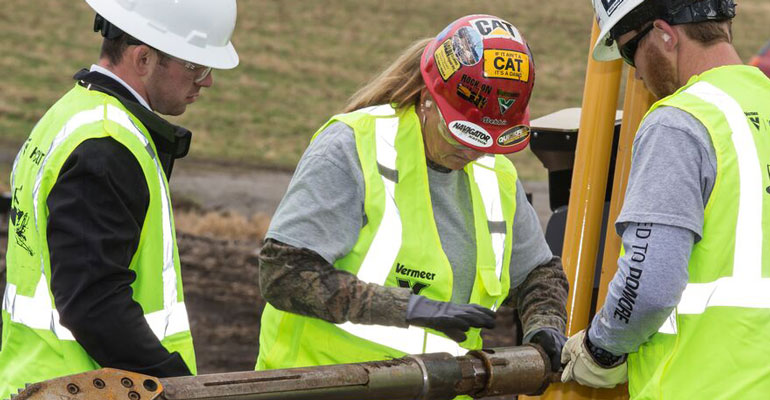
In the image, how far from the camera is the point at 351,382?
287cm

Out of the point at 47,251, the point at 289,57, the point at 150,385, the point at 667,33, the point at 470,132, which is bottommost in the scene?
the point at 289,57

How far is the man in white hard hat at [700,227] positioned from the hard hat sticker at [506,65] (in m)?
0.44

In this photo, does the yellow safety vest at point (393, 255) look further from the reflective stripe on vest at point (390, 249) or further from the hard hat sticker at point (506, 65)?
the hard hat sticker at point (506, 65)

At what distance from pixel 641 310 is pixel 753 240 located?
13.0 inches

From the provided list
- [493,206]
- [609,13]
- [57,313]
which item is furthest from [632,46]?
[57,313]

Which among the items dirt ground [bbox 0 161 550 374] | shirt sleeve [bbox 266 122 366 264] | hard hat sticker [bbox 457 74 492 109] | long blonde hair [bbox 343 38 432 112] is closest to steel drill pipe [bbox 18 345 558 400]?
shirt sleeve [bbox 266 122 366 264]

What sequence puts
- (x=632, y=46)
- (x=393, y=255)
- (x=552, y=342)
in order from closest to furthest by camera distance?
(x=632, y=46), (x=393, y=255), (x=552, y=342)

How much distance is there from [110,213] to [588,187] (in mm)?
2081

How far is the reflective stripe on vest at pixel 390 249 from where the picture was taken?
125 inches

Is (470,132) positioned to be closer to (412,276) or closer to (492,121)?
(492,121)

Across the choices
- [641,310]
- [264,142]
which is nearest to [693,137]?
[641,310]

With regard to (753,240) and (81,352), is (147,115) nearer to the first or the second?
(81,352)

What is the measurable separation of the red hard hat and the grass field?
10.2 m

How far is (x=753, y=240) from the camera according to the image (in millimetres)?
2664
